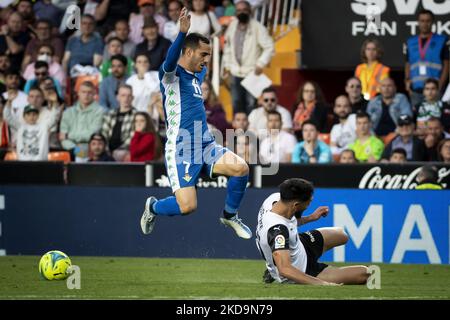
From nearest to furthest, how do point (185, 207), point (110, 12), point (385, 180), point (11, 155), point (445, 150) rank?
point (185, 207) < point (385, 180) < point (445, 150) < point (11, 155) < point (110, 12)

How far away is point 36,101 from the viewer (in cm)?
1923

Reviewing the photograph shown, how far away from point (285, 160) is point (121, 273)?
468 cm

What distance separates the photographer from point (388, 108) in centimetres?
1791

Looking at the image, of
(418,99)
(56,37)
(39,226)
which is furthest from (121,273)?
(56,37)

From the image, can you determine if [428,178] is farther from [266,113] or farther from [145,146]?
[145,146]

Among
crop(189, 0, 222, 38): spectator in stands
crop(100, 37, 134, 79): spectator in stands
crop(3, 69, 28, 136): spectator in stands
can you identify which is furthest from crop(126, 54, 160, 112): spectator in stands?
A: crop(3, 69, 28, 136): spectator in stands

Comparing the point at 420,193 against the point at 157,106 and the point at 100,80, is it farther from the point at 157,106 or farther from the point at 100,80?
the point at 100,80

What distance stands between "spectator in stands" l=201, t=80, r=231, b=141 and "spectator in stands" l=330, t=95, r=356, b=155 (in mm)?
1725

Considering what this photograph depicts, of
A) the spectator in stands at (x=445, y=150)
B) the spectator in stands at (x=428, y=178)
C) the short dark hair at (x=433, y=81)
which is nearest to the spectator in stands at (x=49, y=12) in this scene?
the short dark hair at (x=433, y=81)

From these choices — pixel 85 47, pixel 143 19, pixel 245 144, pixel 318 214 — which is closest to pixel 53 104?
pixel 85 47

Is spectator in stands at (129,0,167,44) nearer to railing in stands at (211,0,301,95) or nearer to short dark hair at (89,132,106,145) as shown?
railing in stands at (211,0,301,95)

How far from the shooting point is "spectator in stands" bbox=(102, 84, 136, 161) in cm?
1812

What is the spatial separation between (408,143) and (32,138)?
19.6 feet

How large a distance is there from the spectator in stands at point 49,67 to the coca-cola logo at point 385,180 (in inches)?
264
